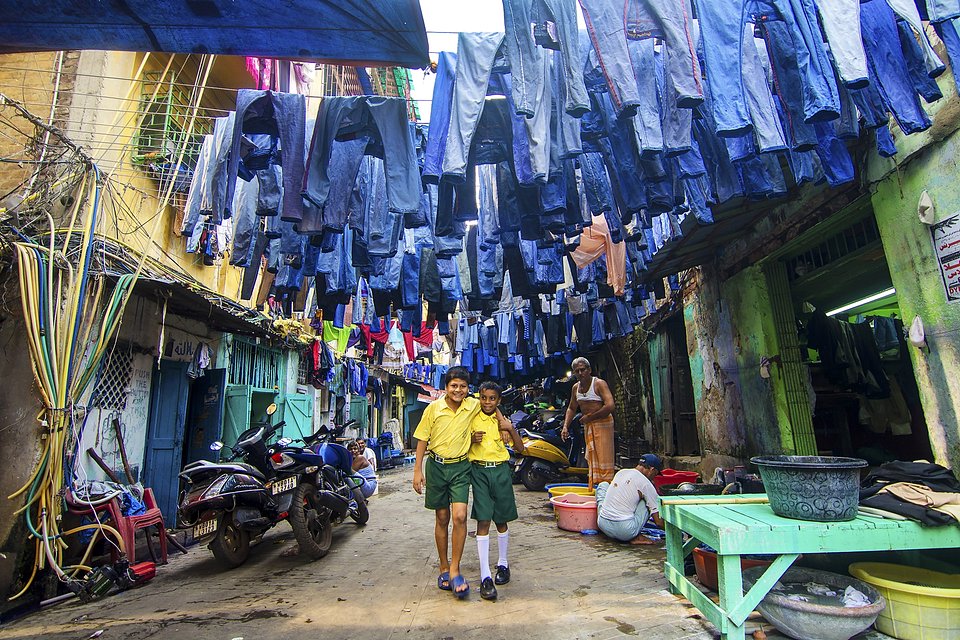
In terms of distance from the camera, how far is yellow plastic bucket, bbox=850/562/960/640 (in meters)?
2.52

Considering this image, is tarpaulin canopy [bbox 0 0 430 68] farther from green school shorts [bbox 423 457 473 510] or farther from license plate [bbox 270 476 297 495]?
license plate [bbox 270 476 297 495]

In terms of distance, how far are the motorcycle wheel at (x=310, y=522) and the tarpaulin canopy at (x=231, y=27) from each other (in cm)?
402

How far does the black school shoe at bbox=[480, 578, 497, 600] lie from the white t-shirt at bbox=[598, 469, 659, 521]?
1.86 metres

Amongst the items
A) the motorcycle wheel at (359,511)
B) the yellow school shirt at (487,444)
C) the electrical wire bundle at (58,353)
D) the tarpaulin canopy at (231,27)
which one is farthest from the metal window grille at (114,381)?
the yellow school shirt at (487,444)

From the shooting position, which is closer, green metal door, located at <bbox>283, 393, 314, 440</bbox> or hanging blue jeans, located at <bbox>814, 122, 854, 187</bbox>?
hanging blue jeans, located at <bbox>814, 122, 854, 187</bbox>

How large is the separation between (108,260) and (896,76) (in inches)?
286

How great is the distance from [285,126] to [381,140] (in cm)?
76

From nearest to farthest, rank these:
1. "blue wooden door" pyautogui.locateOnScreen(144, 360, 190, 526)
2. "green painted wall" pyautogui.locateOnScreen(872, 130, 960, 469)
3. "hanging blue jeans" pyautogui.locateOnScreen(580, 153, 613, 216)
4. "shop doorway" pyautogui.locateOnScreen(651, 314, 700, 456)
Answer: "green painted wall" pyautogui.locateOnScreen(872, 130, 960, 469), "hanging blue jeans" pyautogui.locateOnScreen(580, 153, 613, 216), "blue wooden door" pyautogui.locateOnScreen(144, 360, 190, 526), "shop doorway" pyautogui.locateOnScreen(651, 314, 700, 456)

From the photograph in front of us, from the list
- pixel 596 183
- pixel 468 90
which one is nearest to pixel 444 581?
pixel 596 183

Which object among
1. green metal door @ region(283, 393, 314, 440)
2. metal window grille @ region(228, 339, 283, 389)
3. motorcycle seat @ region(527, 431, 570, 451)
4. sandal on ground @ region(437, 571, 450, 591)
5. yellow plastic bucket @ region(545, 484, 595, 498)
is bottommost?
sandal on ground @ region(437, 571, 450, 591)

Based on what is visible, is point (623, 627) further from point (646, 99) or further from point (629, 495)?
point (646, 99)

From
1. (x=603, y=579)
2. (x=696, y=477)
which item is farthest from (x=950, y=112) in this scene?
(x=696, y=477)

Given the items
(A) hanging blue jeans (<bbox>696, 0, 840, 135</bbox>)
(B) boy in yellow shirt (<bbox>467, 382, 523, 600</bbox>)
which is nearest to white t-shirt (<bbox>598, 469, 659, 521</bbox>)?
(B) boy in yellow shirt (<bbox>467, 382, 523, 600</bbox>)

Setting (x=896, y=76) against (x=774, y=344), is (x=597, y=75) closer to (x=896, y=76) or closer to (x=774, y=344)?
(x=896, y=76)
